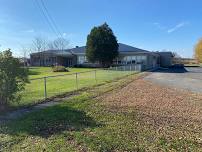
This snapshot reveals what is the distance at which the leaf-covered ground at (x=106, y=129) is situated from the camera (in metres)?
5.67

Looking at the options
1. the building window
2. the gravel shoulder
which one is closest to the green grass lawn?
the gravel shoulder

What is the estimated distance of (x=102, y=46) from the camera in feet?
162

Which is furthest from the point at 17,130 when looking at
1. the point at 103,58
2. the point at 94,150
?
the point at 103,58

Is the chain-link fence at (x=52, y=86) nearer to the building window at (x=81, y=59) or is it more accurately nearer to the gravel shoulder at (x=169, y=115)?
the gravel shoulder at (x=169, y=115)

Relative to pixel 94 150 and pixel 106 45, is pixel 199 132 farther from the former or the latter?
pixel 106 45

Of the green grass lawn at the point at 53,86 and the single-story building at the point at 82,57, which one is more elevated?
the single-story building at the point at 82,57

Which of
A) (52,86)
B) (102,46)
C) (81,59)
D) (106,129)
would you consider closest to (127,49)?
(102,46)

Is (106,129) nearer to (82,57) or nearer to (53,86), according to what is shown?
(53,86)

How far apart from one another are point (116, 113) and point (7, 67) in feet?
13.7

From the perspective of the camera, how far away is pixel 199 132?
6645mm

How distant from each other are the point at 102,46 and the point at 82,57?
10.8 metres

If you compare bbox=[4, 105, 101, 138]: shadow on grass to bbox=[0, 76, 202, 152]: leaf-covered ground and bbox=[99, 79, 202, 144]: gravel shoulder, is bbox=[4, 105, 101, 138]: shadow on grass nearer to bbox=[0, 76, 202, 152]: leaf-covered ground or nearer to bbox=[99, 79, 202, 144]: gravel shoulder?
bbox=[0, 76, 202, 152]: leaf-covered ground

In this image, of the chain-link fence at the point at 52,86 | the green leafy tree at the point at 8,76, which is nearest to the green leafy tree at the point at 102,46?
the chain-link fence at the point at 52,86

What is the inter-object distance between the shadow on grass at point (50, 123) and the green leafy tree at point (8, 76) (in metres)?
1.38
